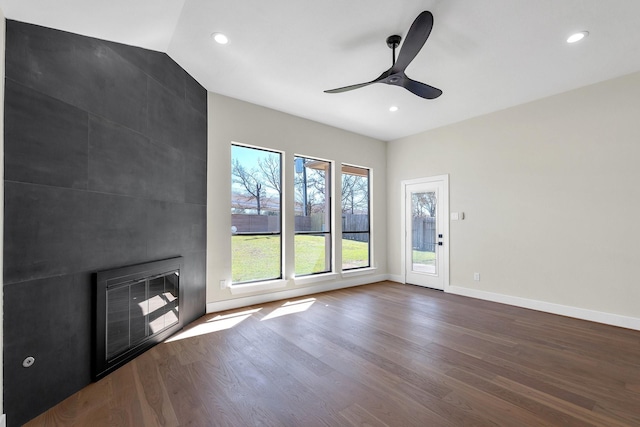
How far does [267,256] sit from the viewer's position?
4453 millimetres

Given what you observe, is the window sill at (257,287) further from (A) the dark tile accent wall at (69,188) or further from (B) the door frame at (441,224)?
(B) the door frame at (441,224)

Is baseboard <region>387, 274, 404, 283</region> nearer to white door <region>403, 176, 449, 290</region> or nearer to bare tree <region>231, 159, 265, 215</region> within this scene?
white door <region>403, 176, 449, 290</region>

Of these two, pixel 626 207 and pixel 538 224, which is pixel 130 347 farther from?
pixel 626 207

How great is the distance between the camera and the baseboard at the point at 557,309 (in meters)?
3.38

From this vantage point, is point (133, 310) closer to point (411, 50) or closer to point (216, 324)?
point (216, 324)

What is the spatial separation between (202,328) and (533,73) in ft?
16.4

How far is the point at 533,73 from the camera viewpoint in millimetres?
3342

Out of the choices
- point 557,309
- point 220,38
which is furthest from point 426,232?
point 220,38

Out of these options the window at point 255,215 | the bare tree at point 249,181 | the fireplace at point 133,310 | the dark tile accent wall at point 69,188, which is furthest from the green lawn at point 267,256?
the dark tile accent wall at point 69,188

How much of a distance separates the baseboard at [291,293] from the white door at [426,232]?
0.81 m

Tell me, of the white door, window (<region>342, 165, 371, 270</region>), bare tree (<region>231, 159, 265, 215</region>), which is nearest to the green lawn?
window (<region>342, 165, 371, 270</region>)

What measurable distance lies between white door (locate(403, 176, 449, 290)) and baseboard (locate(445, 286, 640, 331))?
509 mm

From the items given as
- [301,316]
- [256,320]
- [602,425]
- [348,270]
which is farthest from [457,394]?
[348,270]

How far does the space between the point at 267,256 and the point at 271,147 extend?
5.74 feet
